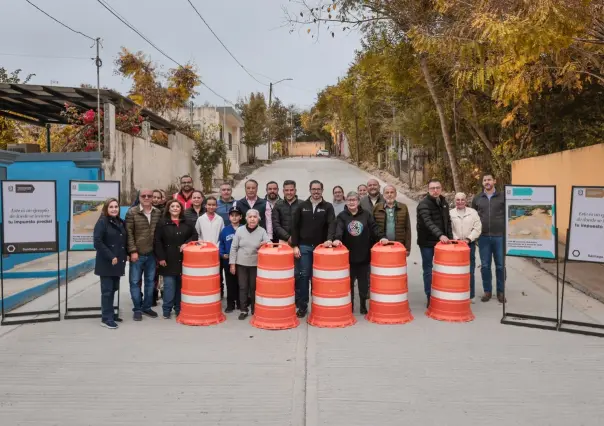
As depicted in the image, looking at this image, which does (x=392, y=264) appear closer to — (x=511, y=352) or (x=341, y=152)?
(x=511, y=352)

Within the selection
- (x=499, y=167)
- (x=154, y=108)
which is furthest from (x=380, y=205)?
(x=154, y=108)

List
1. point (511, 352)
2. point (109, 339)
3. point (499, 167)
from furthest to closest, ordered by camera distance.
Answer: point (499, 167), point (109, 339), point (511, 352)

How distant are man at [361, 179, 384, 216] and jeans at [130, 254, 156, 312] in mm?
3393

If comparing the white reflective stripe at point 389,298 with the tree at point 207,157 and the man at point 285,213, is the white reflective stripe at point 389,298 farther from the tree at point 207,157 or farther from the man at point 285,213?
the tree at point 207,157

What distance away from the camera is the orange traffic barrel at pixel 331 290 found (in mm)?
6887

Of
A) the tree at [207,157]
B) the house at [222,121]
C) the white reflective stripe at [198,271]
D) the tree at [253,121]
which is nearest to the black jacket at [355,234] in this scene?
the white reflective stripe at [198,271]

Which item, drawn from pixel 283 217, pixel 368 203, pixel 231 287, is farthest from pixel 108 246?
pixel 368 203

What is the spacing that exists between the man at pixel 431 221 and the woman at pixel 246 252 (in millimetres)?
2288

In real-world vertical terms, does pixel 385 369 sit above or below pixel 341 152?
below

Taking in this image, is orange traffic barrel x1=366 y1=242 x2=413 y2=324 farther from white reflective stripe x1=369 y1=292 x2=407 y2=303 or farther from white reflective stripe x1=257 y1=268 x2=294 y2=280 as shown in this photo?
white reflective stripe x1=257 y1=268 x2=294 y2=280

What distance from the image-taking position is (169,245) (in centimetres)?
731

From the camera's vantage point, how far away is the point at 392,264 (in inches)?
276

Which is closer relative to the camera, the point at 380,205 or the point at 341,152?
the point at 380,205

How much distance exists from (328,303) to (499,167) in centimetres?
1320
